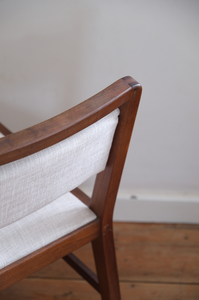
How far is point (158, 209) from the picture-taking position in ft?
3.72

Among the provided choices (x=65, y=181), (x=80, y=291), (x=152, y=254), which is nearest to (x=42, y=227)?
(x=65, y=181)

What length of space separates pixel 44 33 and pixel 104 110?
49 cm

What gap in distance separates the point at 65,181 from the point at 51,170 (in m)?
0.06

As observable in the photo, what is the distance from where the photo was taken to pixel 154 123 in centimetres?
95

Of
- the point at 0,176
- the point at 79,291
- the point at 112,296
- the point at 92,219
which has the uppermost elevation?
the point at 0,176

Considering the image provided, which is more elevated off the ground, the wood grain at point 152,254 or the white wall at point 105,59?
the white wall at point 105,59

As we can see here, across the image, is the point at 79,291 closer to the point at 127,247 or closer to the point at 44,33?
the point at 127,247

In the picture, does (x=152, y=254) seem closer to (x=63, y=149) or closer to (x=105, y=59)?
(x=105, y=59)

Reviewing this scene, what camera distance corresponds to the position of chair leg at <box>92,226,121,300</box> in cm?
61

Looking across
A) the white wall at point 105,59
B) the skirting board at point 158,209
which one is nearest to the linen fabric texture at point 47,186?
the white wall at point 105,59

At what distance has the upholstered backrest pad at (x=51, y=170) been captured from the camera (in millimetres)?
361

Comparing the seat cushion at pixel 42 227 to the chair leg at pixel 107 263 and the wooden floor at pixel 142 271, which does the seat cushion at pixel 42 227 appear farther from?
the wooden floor at pixel 142 271

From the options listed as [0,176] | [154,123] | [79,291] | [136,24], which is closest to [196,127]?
[154,123]

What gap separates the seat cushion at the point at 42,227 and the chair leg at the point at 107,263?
0.06 m
